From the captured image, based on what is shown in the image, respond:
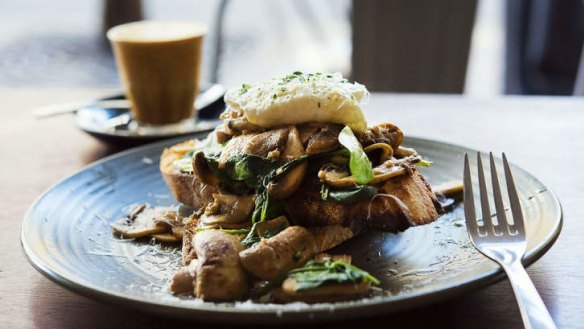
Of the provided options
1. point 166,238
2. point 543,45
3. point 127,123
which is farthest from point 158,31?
point 543,45

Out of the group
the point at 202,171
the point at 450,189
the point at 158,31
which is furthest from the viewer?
the point at 158,31

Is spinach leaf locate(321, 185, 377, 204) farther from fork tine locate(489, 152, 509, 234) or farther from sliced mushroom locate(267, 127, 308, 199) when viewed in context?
fork tine locate(489, 152, 509, 234)

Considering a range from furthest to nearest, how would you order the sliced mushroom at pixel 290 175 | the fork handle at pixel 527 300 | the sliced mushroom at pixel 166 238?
the sliced mushroom at pixel 166 238 < the sliced mushroom at pixel 290 175 < the fork handle at pixel 527 300

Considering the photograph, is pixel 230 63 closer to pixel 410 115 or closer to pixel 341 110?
pixel 410 115

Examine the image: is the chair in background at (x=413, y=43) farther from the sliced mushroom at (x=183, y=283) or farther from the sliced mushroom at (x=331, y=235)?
the sliced mushroom at (x=183, y=283)

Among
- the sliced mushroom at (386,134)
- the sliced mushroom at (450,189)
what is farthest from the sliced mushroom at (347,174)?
the sliced mushroom at (450,189)

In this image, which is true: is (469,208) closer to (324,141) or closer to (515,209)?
(515,209)
